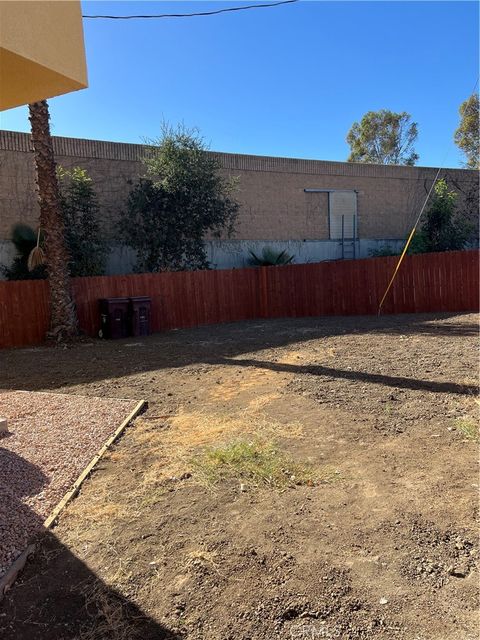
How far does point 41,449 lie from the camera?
457cm

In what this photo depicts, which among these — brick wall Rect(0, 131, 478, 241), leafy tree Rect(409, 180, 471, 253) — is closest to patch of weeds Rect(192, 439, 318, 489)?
brick wall Rect(0, 131, 478, 241)

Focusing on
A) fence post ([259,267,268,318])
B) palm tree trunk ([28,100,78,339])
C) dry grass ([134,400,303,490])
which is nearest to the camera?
dry grass ([134,400,303,490])

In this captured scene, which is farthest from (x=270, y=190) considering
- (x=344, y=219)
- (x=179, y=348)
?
(x=179, y=348)

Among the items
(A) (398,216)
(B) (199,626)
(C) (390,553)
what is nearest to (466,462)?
(C) (390,553)

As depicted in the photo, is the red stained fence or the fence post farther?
the fence post

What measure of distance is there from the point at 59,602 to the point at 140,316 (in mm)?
11073

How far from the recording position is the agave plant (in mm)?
19781

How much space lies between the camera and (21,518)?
11.0 ft

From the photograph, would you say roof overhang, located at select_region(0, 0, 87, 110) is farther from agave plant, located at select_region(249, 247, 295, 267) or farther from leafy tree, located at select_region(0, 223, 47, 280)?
agave plant, located at select_region(249, 247, 295, 267)

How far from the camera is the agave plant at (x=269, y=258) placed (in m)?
19.8

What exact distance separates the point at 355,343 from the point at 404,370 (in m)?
2.70

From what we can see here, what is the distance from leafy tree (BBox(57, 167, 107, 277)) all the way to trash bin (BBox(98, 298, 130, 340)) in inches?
111

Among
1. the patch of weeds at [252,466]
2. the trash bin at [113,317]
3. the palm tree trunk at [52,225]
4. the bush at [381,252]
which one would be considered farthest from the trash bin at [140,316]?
the bush at [381,252]

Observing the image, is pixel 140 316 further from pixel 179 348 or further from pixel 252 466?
pixel 252 466
